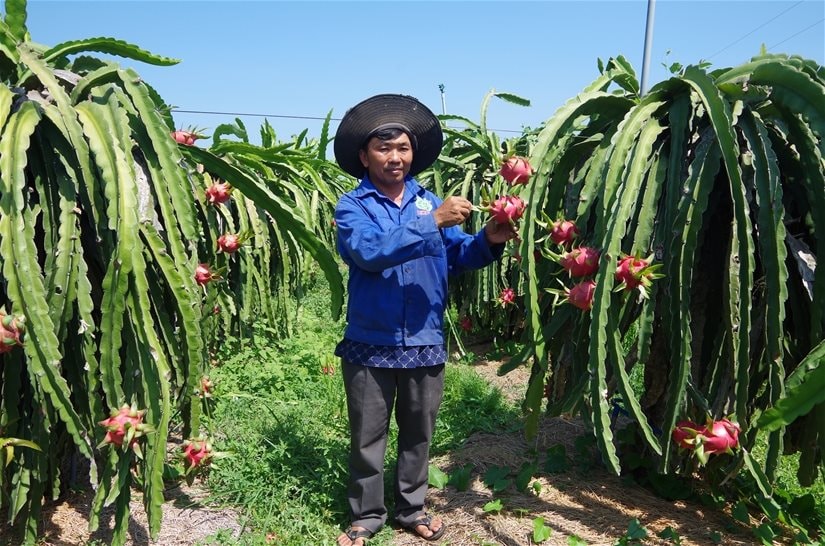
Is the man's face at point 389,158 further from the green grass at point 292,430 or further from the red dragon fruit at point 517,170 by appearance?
the green grass at point 292,430

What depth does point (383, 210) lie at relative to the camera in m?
2.35

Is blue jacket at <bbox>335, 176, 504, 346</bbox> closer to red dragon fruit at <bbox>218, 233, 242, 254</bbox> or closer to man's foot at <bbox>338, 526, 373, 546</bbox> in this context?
man's foot at <bbox>338, 526, 373, 546</bbox>

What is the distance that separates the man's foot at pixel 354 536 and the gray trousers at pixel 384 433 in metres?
0.02

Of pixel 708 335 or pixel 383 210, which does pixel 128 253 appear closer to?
pixel 383 210

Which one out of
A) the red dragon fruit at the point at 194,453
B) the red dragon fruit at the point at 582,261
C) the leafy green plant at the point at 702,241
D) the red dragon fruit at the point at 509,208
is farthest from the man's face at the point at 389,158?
the red dragon fruit at the point at 194,453

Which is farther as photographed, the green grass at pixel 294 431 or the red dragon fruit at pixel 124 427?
the green grass at pixel 294 431

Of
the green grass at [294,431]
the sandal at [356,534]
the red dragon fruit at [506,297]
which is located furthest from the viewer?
the red dragon fruit at [506,297]

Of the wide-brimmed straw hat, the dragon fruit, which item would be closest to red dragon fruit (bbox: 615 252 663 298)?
the dragon fruit

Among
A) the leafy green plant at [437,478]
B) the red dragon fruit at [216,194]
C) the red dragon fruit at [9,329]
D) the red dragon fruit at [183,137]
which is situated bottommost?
the leafy green plant at [437,478]

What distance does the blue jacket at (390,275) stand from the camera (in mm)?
2252

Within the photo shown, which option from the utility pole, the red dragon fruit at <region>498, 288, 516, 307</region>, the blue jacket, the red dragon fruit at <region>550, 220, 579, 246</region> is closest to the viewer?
the red dragon fruit at <region>550, 220, 579, 246</region>

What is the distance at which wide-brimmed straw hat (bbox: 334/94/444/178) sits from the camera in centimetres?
241

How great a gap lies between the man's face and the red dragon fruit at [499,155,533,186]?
43cm

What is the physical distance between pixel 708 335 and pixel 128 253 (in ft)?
6.09
